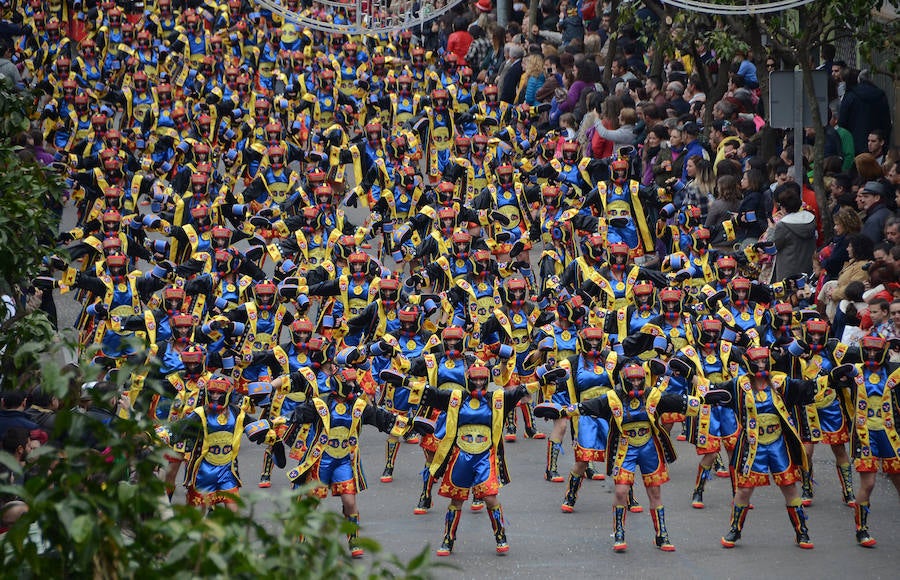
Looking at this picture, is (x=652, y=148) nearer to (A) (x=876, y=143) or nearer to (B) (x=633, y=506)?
(A) (x=876, y=143)

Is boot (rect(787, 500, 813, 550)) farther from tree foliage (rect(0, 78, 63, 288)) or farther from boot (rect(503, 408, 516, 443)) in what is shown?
tree foliage (rect(0, 78, 63, 288))

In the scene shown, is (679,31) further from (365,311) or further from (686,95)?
(365,311)

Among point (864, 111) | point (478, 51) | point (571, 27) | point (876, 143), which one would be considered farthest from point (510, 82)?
point (876, 143)

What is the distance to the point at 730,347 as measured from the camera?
1593 cm

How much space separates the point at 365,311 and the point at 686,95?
29.6ft

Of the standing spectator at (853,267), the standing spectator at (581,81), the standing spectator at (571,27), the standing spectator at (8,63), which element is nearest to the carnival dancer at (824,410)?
the standing spectator at (853,267)

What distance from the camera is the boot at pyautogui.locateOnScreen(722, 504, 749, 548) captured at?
14.1 meters

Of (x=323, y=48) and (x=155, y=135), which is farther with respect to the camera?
(x=323, y=48)

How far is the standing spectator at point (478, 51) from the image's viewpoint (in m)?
32.8

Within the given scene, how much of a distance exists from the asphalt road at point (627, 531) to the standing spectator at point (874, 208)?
2540mm

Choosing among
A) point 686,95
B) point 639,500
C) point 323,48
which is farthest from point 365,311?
point 323,48

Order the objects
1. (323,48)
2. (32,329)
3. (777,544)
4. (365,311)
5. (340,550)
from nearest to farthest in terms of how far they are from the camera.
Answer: (340,550) < (32,329) < (777,544) < (365,311) < (323,48)

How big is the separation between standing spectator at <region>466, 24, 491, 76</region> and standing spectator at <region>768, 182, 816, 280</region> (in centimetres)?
1438

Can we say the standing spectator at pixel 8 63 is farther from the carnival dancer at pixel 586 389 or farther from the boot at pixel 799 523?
the boot at pixel 799 523
